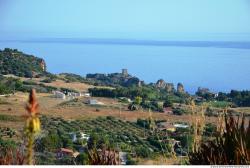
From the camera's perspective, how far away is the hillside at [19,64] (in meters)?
6.35

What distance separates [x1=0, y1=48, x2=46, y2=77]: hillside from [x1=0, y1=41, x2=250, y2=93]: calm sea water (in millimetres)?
664

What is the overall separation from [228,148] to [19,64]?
3977 mm

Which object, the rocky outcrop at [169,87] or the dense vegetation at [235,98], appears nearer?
the dense vegetation at [235,98]

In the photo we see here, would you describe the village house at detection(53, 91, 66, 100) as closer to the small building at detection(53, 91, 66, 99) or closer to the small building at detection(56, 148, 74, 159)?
the small building at detection(53, 91, 66, 99)

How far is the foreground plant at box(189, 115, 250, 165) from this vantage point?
3.04 metres

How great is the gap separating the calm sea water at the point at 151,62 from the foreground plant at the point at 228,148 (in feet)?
6.74

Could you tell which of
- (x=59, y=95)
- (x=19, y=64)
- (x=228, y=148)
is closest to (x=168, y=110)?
(x=59, y=95)

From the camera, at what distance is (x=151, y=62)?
212 inches

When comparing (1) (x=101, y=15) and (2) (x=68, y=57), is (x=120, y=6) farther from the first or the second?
(2) (x=68, y=57)

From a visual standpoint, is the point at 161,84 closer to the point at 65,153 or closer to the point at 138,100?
the point at 138,100

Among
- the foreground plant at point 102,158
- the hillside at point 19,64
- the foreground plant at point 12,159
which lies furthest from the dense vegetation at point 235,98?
the foreground plant at point 12,159

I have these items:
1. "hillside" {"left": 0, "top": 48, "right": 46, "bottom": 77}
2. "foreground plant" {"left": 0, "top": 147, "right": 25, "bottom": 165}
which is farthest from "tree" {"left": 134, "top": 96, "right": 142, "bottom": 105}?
"foreground plant" {"left": 0, "top": 147, "right": 25, "bottom": 165}

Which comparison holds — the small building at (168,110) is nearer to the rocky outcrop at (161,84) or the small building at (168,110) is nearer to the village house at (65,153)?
the rocky outcrop at (161,84)

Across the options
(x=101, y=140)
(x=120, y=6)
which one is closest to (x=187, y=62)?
(x=120, y=6)
